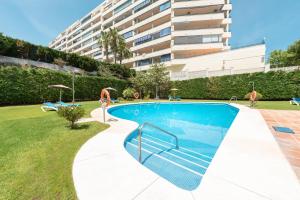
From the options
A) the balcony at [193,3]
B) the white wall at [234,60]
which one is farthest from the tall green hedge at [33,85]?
the balcony at [193,3]

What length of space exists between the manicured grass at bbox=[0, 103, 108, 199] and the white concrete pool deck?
35 cm

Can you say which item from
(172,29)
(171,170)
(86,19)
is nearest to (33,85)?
(171,170)

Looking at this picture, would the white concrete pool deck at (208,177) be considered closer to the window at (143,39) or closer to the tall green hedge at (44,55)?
the tall green hedge at (44,55)

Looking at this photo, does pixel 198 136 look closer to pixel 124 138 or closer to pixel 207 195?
pixel 124 138

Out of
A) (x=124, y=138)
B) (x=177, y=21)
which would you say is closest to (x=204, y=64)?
(x=177, y=21)

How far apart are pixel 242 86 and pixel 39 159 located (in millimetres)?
26098

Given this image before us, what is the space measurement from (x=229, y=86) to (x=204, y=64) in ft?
28.9

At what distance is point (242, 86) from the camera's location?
2386 centimetres

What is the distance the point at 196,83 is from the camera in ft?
94.0

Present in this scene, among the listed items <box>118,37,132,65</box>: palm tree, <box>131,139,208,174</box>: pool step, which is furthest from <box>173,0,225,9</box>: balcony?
<box>131,139,208,174</box>: pool step

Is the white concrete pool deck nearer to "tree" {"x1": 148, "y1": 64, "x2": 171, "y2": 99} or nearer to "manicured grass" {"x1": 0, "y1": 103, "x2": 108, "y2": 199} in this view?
"manicured grass" {"x1": 0, "y1": 103, "x2": 108, "y2": 199}

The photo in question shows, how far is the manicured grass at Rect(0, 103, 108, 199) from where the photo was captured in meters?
3.06

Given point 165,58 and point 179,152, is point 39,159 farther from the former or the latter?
point 165,58

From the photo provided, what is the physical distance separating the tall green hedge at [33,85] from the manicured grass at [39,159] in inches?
474
